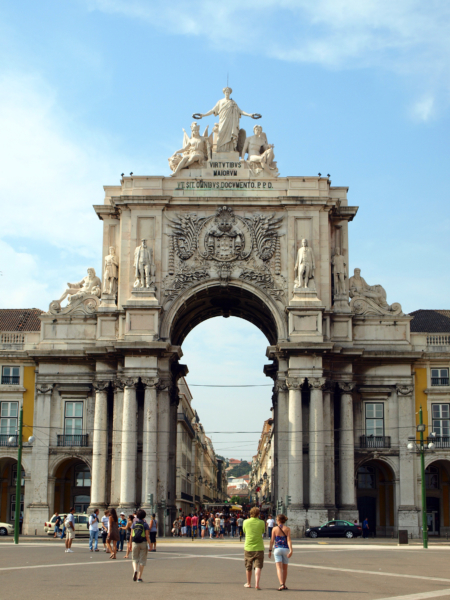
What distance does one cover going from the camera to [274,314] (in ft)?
171

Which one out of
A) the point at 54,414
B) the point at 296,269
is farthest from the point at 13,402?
the point at 296,269

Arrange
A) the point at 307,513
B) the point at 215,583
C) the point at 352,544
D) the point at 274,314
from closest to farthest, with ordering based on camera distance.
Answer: the point at 215,583 → the point at 352,544 → the point at 307,513 → the point at 274,314

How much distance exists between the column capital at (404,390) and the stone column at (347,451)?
3.16 metres

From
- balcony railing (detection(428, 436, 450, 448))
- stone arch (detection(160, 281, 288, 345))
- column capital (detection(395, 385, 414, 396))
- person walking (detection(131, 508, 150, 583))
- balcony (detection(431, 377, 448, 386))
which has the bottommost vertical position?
person walking (detection(131, 508, 150, 583))

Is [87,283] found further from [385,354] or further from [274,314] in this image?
[385,354]

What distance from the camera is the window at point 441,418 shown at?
5300 centimetres

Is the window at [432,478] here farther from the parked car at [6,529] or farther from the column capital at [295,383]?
the parked car at [6,529]

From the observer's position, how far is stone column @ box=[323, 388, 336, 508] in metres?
49.7

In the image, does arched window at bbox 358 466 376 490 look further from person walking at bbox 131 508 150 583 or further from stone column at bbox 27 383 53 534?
person walking at bbox 131 508 150 583

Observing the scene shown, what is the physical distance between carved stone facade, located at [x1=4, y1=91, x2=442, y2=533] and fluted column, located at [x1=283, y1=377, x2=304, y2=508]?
9cm

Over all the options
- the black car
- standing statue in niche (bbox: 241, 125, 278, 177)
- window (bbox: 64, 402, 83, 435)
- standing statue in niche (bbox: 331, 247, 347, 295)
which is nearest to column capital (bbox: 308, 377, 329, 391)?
standing statue in niche (bbox: 331, 247, 347, 295)

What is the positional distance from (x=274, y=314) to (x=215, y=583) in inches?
1261

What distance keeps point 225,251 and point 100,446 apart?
46.6 feet

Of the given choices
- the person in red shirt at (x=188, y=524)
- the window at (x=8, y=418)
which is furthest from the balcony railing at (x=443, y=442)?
the window at (x=8, y=418)
